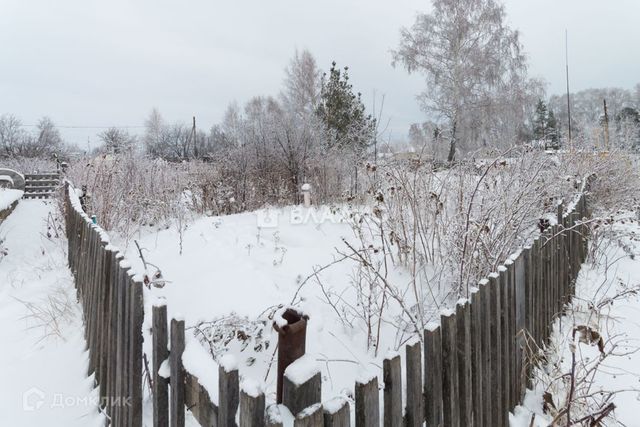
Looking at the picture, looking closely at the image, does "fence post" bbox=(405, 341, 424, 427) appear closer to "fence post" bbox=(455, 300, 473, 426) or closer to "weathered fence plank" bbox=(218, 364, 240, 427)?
"fence post" bbox=(455, 300, 473, 426)

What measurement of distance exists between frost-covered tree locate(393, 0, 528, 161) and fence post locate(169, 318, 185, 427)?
19.6 metres

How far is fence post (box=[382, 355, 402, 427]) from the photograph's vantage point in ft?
3.51

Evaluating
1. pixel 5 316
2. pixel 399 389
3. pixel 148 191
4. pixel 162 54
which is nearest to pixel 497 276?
pixel 399 389

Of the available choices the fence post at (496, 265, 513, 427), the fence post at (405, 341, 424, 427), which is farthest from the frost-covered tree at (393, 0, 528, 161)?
the fence post at (405, 341, 424, 427)

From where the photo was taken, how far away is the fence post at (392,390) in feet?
3.51

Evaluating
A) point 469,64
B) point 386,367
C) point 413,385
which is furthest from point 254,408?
point 469,64

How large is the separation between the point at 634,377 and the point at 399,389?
7.66ft

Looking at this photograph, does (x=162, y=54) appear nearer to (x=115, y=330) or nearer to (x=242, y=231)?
(x=242, y=231)

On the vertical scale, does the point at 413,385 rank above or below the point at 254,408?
below

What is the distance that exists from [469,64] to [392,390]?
21080mm

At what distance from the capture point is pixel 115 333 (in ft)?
6.06

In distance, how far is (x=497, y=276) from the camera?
6.01 feet

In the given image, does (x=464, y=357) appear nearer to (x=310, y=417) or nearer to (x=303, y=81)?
(x=310, y=417)

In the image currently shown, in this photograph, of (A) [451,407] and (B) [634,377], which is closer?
(A) [451,407]
